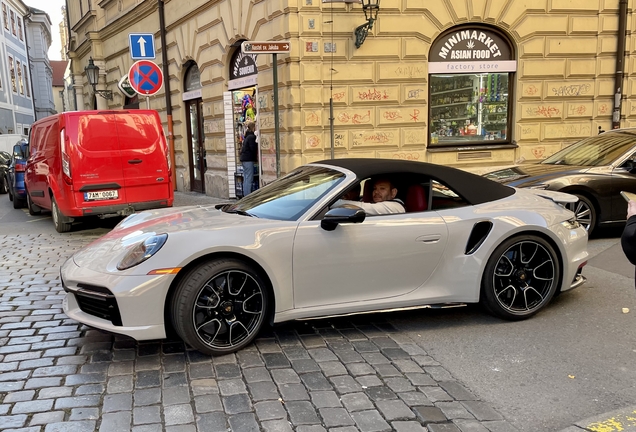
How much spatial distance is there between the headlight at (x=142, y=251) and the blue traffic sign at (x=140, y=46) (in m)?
8.16

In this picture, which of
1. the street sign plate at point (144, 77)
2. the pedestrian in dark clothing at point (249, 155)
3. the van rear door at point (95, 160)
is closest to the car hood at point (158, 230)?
the van rear door at point (95, 160)

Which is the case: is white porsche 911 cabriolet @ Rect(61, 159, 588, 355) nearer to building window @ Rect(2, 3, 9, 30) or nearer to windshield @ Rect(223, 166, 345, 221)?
windshield @ Rect(223, 166, 345, 221)

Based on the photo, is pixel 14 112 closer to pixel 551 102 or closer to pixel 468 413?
pixel 551 102

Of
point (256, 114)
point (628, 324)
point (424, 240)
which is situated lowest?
point (628, 324)

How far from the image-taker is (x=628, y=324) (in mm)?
4281

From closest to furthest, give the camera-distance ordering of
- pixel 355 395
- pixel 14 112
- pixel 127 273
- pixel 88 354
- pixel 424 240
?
pixel 355 395 < pixel 127 273 < pixel 88 354 < pixel 424 240 < pixel 14 112

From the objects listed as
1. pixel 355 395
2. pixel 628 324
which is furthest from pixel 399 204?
pixel 628 324

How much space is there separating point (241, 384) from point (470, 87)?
9467 millimetres

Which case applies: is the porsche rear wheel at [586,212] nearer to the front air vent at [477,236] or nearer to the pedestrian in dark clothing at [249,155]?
the front air vent at [477,236]

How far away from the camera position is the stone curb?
108 inches

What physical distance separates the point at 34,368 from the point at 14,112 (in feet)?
135

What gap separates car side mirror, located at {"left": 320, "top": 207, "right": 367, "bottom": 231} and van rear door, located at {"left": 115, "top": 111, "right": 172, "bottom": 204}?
19.1ft

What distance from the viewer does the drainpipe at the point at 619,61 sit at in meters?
11.1

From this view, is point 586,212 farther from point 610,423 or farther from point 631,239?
point 631,239
